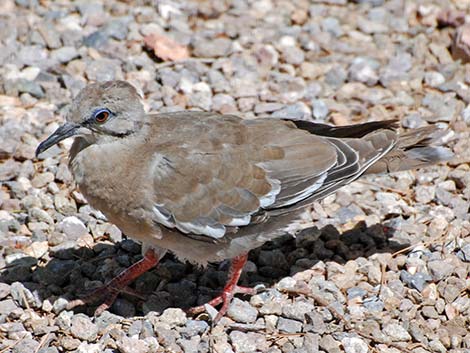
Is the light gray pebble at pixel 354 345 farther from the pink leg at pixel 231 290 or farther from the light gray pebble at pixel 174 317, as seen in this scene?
the light gray pebble at pixel 174 317

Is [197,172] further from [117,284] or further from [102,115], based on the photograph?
[117,284]

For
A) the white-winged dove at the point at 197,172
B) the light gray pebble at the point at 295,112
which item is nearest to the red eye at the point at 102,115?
the white-winged dove at the point at 197,172

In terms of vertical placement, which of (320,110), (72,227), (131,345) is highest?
(320,110)

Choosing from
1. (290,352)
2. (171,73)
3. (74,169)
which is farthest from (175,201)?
(171,73)

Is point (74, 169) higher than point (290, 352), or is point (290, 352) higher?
point (74, 169)

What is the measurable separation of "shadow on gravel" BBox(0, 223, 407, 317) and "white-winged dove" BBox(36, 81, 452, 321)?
176mm

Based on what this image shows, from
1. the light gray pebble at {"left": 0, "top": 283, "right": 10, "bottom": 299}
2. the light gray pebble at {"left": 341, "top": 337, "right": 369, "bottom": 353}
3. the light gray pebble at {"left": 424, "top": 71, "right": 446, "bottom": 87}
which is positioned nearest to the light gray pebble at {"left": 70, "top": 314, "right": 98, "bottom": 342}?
the light gray pebble at {"left": 0, "top": 283, "right": 10, "bottom": 299}

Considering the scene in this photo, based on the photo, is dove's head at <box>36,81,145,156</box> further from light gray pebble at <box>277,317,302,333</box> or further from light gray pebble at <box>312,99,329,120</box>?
light gray pebble at <box>312,99,329,120</box>

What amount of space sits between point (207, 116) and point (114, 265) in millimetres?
1326

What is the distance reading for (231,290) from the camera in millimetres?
6414

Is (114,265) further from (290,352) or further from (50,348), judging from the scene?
(290,352)

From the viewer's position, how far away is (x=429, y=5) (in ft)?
30.7

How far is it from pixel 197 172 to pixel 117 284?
1034 millimetres

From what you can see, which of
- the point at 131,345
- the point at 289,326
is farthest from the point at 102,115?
the point at 289,326
